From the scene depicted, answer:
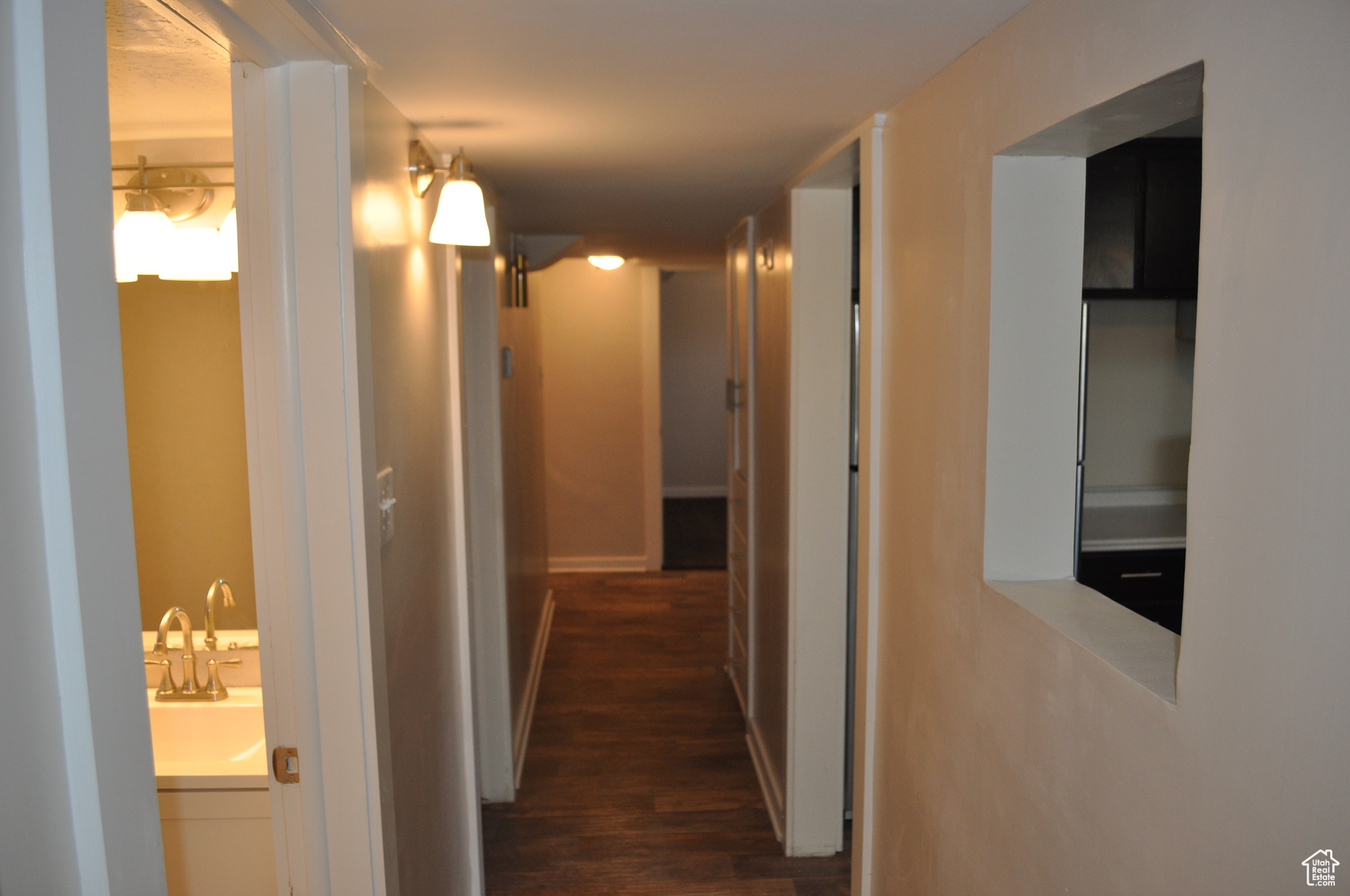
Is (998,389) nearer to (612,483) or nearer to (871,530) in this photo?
(871,530)

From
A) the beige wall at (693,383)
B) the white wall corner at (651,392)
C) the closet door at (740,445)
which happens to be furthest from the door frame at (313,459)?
the beige wall at (693,383)

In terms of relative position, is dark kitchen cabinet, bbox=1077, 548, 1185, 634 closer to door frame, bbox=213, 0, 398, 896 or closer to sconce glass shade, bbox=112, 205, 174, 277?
door frame, bbox=213, 0, 398, 896

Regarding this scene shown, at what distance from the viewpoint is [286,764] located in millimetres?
1518

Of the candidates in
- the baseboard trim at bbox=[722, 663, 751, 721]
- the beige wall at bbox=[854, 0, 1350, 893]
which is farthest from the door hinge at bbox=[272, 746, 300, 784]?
the baseboard trim at bbox=[722, 663, 751, 721]

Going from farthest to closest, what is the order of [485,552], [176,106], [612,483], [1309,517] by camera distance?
[612,483] < [485,552] < [176,106] < [1309,517]

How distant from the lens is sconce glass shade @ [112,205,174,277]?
1979 millimetres

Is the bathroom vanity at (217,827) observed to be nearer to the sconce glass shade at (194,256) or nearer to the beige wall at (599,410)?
the sconce glass shade at (194,256)

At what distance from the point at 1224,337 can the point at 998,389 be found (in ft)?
→ 1.74

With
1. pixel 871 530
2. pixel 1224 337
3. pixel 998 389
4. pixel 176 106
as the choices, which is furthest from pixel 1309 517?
pixel 176 106

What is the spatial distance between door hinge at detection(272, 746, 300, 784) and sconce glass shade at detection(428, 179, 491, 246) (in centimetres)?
101

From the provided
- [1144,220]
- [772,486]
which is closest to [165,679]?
[772,486]

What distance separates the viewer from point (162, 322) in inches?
86.2

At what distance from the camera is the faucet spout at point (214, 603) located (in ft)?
7.00

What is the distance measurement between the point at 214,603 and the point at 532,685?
228 cm
